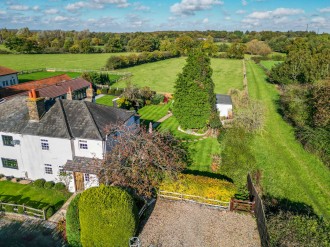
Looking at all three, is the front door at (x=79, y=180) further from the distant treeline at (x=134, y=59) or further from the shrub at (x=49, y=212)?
the distant treeline at (x=134, y=59)

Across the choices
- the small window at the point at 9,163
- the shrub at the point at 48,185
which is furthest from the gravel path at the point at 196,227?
the small window at the point at 9,163

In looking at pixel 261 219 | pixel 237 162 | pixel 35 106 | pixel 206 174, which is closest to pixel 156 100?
pixel 206 174

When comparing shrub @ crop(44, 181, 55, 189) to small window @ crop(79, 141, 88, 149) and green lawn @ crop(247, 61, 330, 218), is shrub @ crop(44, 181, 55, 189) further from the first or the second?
green lawn @ crop(247, 61, 330, 218)

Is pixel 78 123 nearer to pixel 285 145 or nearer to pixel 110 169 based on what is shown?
pixel 110 169

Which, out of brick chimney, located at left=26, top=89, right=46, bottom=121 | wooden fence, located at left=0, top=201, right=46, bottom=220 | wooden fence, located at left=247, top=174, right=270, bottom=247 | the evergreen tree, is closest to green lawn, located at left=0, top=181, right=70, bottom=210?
wooden fence, located at left=0, top=201, right=46, bottom=220

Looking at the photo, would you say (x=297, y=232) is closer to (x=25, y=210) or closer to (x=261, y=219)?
(x=261, y=219)

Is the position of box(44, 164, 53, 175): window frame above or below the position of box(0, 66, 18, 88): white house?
below
